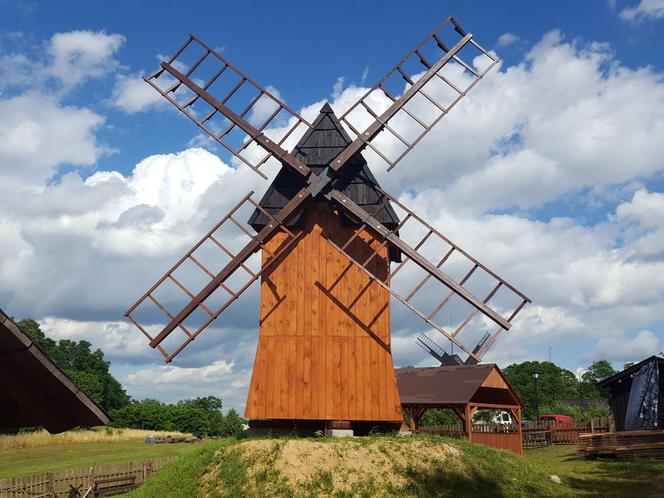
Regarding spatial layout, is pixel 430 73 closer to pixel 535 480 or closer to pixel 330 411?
pixel 330 411

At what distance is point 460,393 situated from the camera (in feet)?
92.7

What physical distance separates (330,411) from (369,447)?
201 cm

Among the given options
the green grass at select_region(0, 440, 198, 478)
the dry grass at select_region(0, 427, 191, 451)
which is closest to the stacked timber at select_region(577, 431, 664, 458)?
the green grass at select_region(0, 440, 198, 478)

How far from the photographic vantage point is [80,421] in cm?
808

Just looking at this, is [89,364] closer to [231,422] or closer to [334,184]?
[231,422]

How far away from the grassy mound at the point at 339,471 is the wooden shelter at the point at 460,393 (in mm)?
9345

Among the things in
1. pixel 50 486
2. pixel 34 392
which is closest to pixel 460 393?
pixel 50 486

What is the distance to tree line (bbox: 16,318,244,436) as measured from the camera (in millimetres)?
64375

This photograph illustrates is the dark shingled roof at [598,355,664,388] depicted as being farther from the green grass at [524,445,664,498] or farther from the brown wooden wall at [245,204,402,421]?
the brown wooden wall at [245,204,402,421]

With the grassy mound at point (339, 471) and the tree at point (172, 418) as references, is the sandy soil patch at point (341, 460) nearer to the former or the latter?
the grassy mound at point (339, 471)

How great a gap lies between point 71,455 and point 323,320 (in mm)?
23183

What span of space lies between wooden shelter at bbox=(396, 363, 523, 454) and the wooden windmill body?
10057 millimetres

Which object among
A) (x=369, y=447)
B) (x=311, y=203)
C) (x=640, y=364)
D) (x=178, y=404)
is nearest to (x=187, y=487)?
(x=369, y=447)

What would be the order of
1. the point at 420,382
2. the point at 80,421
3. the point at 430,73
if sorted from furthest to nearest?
the point at 420,382, the point at 430,73, the point at 80,421
